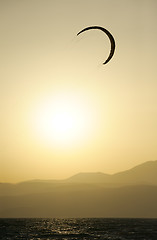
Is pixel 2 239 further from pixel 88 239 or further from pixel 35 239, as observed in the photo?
pixel 88 239

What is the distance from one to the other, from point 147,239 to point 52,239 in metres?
14.5

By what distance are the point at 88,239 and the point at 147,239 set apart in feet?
29.7

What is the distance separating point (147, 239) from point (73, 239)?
11.7m

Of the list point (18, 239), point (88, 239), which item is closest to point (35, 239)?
point (18, 239)

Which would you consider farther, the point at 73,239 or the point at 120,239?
the point at 73,239

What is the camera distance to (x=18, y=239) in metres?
54.5

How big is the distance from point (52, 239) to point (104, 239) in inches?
322

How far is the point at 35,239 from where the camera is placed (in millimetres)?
55281

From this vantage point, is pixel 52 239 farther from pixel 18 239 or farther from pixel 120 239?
pixel 120 239

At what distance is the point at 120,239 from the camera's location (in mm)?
52375

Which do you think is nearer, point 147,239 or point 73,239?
point 147,239

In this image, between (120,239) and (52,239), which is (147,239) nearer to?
(120,239)

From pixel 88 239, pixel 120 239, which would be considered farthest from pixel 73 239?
pixel 120 239

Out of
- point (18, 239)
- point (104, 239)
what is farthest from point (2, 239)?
point (104, 239)
